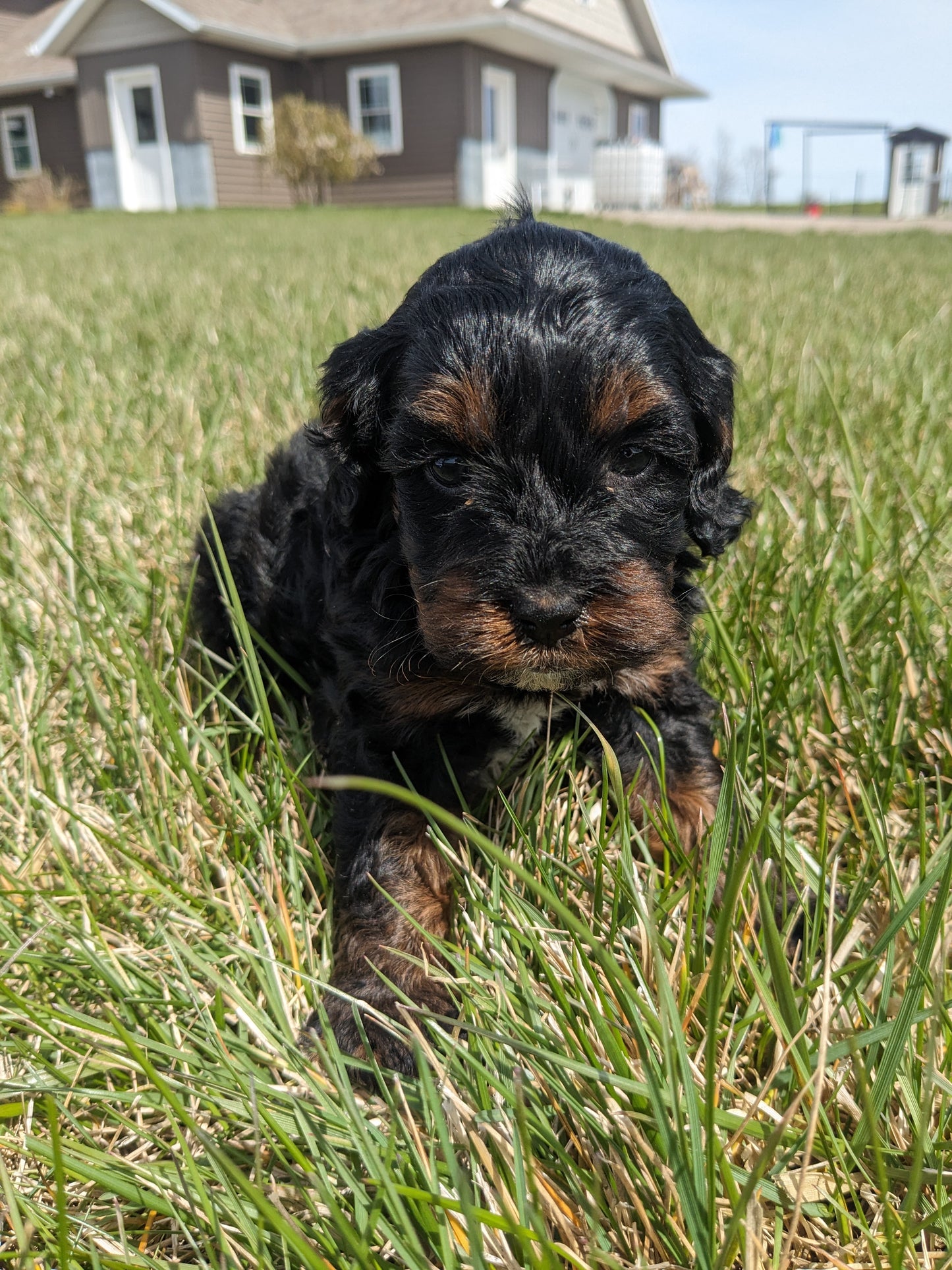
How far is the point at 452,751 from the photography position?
2117 mm

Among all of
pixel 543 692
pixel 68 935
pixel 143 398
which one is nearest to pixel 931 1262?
pixel 543 692

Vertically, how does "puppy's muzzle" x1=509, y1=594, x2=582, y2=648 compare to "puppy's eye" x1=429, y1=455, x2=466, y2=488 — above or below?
below

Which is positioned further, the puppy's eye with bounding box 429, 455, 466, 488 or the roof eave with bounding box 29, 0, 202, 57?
the roof eave with bounding box 29, 0, 202, 57

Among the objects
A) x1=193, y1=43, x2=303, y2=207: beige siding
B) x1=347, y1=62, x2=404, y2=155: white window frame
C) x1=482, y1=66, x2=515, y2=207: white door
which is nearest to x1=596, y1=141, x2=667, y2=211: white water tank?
x1=482, y1=66, x2=515, y2=207: white door

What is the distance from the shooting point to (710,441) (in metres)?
2.19

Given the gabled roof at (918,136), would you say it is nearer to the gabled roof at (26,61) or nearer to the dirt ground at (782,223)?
the dirt ground at (782,223)

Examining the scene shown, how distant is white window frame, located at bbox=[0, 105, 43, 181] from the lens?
32812 mm

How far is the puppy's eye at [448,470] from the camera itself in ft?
6.00

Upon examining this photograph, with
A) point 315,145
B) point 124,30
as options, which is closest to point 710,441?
point 315,145

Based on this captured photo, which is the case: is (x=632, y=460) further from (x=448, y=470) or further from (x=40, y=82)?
(x=40, y=82)

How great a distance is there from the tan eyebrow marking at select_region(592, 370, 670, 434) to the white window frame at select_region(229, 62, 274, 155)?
31.4 metres

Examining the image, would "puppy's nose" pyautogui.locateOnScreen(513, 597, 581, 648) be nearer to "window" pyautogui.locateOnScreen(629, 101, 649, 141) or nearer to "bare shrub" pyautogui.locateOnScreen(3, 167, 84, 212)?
"bare shrub" pyautogui.locateOnScreen(3, 167, 84, 212)

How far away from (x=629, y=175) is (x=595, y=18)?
541 cm

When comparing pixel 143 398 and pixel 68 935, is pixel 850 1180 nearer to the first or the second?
pixel 68 935
